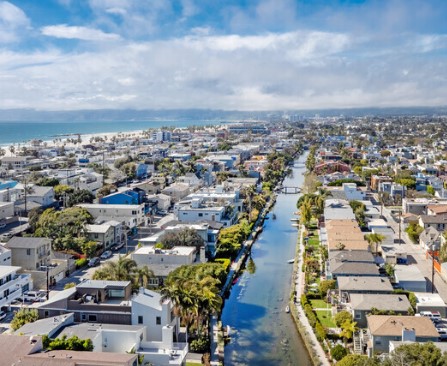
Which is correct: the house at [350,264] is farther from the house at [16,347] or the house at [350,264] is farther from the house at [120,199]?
the house at [120,199]

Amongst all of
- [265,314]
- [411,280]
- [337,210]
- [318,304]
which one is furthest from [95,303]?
[337,210]

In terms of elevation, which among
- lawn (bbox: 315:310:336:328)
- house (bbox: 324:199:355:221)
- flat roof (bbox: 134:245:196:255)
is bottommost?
lawn (bbox: 315:310:336:328)

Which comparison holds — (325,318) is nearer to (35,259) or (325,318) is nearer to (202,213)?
(35,259)

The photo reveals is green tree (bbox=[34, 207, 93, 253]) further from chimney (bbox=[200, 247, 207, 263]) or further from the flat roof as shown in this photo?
chimney (bbox=[200, 247, 207, 263])

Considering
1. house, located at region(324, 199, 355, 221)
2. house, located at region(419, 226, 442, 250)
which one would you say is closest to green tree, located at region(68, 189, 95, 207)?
house, located at region(324, 199, 355, 221)

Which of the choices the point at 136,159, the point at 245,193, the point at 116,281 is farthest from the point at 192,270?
the point at 136,159
